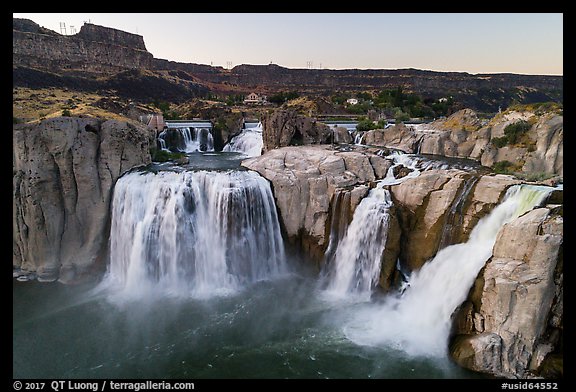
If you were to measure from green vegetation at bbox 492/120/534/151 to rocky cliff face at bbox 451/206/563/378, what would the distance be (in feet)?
32.6

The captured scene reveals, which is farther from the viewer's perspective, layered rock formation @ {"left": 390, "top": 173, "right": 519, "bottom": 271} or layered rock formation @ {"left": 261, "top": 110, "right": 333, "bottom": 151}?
layered rock formation @ {"left": 261, "top": 110, "right": 333, "bottom": 151}

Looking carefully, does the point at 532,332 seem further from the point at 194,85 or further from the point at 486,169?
the point at 194,85

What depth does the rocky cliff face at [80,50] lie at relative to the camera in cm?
6550

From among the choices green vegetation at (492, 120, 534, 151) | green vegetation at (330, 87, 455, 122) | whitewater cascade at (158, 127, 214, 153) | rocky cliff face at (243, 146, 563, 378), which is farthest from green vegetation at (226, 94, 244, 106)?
green vegetation at (492, 120, 534, 151)

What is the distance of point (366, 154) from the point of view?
20.8m

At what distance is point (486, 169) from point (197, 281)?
15.8m

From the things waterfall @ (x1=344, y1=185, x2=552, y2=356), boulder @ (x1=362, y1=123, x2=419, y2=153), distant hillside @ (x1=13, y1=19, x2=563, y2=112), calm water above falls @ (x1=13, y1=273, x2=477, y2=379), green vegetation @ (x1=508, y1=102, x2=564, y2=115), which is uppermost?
distant hillside @ (x1=13, y1=19, x2=563, y2=112)

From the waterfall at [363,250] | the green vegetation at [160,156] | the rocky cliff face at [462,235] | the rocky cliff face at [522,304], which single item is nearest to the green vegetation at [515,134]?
the rocky cliff face at [462,235]

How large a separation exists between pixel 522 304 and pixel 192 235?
44.3 ft

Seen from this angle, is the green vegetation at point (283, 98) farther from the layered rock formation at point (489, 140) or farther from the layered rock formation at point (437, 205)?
the layered rock formation at point (437, 205)

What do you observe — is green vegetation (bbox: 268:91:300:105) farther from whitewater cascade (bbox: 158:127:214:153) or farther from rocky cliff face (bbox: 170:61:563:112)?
whitewater cascade (bbox: 158:127:214:153)

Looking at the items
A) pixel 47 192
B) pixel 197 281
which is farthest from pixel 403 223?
pixel 47 192

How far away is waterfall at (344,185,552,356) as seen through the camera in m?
12.5

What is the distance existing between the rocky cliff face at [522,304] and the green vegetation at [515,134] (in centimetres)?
993
